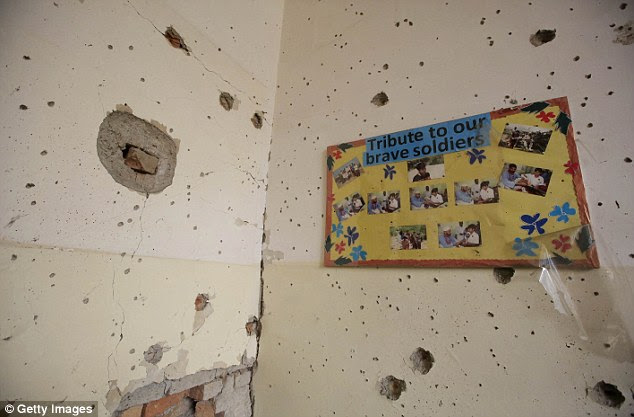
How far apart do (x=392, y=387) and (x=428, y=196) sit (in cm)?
72

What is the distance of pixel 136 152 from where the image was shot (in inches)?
39.0

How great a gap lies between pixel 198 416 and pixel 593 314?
4.50 feet

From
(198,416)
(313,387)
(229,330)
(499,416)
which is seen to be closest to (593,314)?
(499,416)

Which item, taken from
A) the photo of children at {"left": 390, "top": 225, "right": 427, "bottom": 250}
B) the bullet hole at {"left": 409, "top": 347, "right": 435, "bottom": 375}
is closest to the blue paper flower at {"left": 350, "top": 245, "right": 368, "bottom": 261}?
the photo of children at {"left": 390, "top": 225, "right": 427, "bottom": 250}

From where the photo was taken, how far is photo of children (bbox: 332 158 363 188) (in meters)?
1.28

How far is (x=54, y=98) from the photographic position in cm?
82

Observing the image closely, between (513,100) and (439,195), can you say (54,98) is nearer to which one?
(439,195)

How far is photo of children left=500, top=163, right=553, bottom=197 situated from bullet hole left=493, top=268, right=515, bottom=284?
272 mm

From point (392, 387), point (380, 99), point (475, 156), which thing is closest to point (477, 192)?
point (475, 156)

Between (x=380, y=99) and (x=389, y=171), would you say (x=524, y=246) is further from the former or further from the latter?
(x=380, y=99)

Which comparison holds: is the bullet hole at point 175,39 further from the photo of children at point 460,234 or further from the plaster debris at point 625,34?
the plaster debris at point 625,34

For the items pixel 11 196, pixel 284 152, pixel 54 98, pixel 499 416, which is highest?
pixel 284 152

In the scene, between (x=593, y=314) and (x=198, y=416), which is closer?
(x=593, y=314)

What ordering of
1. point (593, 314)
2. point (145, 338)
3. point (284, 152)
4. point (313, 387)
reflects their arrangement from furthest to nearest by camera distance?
point (284, 152) → point (313, 387) → point (145, 338) → point (593, 314)
